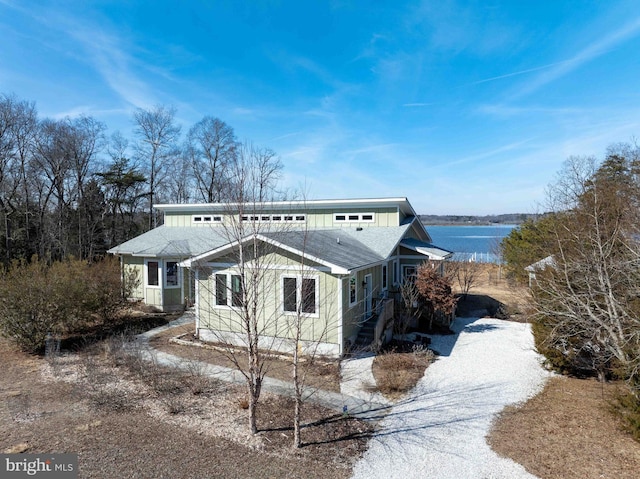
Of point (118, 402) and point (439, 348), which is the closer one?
point (118, 402)

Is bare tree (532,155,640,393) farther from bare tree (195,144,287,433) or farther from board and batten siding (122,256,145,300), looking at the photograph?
board and batten siding (122,256,145,300)

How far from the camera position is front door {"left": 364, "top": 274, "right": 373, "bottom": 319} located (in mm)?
13337

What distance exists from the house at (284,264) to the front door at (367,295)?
1.5 inches

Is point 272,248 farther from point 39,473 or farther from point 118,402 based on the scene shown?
point 39,473

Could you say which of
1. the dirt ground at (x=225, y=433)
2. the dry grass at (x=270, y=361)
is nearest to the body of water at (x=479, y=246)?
the dry grass at (x=270, y=361)

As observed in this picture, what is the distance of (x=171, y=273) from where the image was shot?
17672 mm

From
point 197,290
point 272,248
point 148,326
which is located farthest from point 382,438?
point 148,326

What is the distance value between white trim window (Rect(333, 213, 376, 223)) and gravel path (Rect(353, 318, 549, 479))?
6.91 meters

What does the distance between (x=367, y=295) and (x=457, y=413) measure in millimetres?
6199

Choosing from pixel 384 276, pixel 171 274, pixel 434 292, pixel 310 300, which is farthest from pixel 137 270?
pixel 434 292

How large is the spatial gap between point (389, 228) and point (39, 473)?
14.8m

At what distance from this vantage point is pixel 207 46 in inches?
593

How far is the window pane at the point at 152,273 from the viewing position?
17.7m

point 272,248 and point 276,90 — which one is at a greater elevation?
point 276,90
